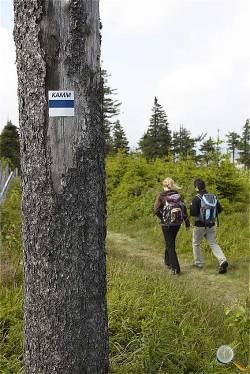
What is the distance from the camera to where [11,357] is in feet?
11.7

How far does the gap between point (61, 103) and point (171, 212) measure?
6.19 metres

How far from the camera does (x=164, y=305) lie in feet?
16.0

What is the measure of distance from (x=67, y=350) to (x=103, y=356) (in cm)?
31

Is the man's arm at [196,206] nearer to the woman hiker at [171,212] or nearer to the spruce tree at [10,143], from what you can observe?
the woman hiker at [171,212]

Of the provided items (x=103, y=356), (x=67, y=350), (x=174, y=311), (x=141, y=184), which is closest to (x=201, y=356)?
(x=174, y=311)

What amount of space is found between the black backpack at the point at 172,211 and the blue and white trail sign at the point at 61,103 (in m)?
6.15

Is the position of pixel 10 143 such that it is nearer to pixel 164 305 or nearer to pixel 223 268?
pixel 223 268

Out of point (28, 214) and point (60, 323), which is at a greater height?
point (28, 214)

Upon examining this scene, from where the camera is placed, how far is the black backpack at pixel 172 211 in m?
8.54

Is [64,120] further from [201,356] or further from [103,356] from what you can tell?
[201,356]

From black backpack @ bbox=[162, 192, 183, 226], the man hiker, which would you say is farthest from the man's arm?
black backpack @ bbox=[162, 192, 183, 226]

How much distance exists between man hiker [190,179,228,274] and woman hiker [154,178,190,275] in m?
0.33

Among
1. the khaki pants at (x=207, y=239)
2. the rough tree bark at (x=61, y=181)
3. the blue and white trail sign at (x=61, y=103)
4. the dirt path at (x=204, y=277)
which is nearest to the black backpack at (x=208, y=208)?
the khaki pants at (x=207, y=239)

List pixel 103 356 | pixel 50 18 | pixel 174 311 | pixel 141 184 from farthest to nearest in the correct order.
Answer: pixel 141 184 → pixel 174 311 → pixel 103 356 → pixel 50 18
